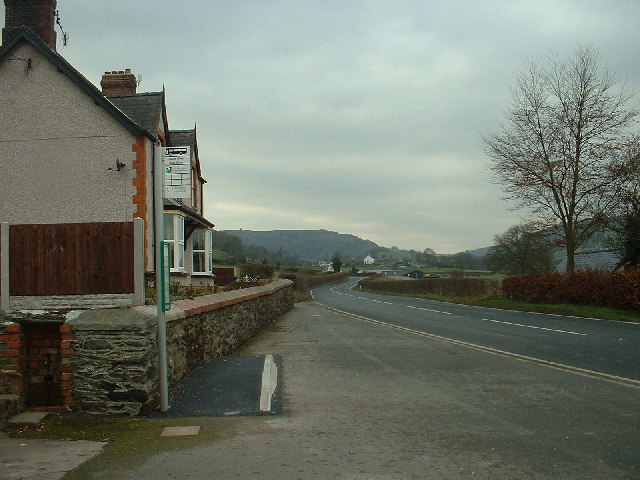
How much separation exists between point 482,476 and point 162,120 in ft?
67.4

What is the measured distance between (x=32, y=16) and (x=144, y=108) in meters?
4.87

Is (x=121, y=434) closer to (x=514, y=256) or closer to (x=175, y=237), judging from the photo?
(x=175, y=237)

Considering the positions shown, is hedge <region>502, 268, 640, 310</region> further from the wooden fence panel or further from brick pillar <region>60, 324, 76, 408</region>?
brick pillar <region>60, 324, 76, 408</region>

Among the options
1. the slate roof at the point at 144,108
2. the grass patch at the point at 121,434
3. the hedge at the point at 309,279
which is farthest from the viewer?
the hedge at the point at 309,279

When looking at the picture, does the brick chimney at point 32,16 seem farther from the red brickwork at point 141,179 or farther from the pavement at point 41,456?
the pavement at point 41,456

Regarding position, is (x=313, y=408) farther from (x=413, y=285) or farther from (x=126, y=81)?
(x=413, y=285)

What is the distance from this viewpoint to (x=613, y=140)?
107ft

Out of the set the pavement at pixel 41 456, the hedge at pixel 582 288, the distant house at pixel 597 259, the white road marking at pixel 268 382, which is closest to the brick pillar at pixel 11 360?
the pavement at pixel 41 456

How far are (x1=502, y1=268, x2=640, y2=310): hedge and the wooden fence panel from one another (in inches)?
855

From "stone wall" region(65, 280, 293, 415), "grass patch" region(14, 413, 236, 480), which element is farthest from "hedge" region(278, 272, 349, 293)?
"grass patch" region(14, 413, 236, 480)

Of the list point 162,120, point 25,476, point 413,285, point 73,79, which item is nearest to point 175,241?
point 162,120

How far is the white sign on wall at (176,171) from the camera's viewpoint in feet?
23.5

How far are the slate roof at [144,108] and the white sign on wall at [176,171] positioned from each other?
15.0 metres

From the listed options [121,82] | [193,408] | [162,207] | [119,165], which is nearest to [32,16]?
[121,82]
